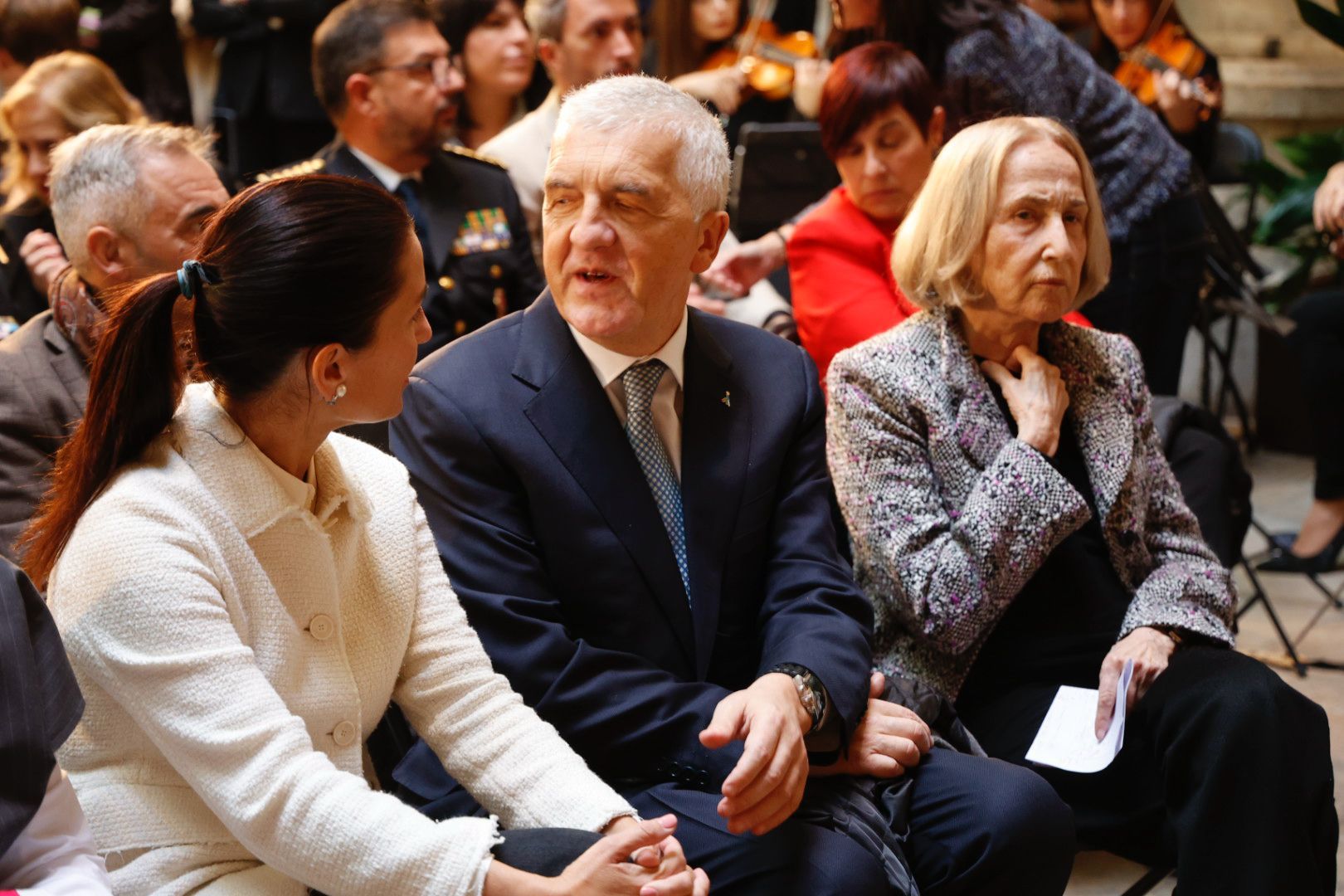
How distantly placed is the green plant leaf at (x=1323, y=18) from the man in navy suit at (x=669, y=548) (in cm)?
284

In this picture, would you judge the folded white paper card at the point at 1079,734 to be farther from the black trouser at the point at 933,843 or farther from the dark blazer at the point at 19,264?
the dark blazer at the point at 19,264

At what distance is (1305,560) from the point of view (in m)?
4.36

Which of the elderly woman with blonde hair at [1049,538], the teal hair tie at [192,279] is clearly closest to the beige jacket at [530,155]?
the elderly woman with blonde hair at [1049,538]

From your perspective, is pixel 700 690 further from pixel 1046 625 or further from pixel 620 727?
pixel 1046 625

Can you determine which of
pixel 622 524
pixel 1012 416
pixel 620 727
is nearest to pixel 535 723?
pixel 620 727

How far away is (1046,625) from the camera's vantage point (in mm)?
2449

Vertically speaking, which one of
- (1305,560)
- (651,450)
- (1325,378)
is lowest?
(1305,560)

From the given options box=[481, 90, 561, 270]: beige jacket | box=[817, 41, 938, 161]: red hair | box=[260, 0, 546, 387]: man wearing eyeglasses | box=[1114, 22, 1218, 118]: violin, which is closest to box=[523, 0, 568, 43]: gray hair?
box=[481, 90, 561, 270]: beige jacket

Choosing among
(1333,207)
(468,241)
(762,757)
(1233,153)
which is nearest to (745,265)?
(468,241)

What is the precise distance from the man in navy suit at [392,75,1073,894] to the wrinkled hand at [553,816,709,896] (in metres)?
0.18

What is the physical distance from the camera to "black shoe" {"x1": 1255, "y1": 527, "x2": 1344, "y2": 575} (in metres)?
4.33

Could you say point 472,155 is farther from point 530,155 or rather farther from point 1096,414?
point 1096,414

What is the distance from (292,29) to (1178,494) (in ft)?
12.9

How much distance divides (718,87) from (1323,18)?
77.7 inches
